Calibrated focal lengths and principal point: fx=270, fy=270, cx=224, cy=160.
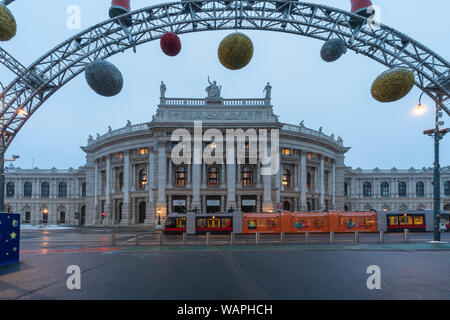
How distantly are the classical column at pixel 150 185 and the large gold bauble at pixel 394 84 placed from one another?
38.7 meters

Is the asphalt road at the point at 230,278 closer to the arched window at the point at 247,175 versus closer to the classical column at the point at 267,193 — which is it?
the classical column at the point at 267,193

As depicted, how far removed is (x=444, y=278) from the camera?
8.56m

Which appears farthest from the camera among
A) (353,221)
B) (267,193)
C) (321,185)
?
(321,185)

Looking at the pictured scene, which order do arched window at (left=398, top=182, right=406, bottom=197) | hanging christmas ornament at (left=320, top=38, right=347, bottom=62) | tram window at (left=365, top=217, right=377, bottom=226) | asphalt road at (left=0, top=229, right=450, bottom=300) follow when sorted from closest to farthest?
asphalt road at (left=0, top=229, right=450, bottom=300)
hanging christmas ornament at (left=320, top=38, right=347, bottom=62)
tram window at (left=365, top=217, right=377, bottom=226)
arched window at (left=398, top=182, right=406, bottom=197)

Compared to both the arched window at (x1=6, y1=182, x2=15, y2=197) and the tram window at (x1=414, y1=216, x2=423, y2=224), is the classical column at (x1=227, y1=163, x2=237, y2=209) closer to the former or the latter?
the tram window at (x1=414, y1=216, x2=423, y2=224)

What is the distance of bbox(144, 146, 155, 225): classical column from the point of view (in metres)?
41.6

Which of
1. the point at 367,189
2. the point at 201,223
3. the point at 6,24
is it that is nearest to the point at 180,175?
the point at 201,223

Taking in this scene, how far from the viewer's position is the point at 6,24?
6043 mm

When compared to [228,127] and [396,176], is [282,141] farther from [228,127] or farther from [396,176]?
[396,176]

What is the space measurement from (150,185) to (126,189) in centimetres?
536

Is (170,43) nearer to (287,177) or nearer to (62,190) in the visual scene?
(287,177)

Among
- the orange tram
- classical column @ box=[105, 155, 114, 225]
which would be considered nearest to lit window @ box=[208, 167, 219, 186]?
the orange tram

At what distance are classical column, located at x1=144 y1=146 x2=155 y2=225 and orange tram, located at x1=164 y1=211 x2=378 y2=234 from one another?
15893 millimetres
